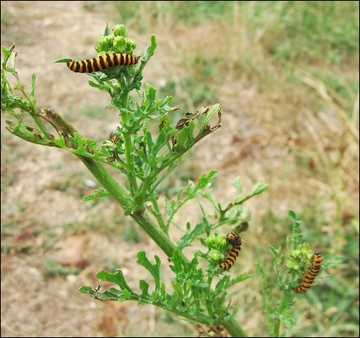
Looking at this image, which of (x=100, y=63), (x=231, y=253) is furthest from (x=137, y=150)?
(x=231, y=253)

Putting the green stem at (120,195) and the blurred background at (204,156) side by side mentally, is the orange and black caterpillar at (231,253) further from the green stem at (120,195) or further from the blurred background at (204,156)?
the blurred background at (204,156)

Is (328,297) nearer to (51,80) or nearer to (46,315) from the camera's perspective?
(46,315)

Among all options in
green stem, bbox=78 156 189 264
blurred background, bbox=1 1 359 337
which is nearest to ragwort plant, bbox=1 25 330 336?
green stem, bbox=78 156 189 264

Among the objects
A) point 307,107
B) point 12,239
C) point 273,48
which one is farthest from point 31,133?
point 273,48

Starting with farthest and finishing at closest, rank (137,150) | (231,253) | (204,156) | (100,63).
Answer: (204,156) → (231,253) → (137,150) → (100,63)

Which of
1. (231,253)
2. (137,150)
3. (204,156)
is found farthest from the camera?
(204,156)

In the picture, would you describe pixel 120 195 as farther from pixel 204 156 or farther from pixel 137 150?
pixel 204 156
